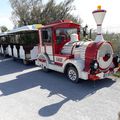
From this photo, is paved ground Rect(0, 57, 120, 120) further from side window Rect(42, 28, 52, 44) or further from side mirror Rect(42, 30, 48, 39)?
side mirror Rect(42, 30, 48, 39)

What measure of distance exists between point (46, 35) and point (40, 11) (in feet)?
49.9

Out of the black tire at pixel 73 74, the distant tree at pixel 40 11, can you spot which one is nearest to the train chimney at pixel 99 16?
the black tire at pixel 73 74

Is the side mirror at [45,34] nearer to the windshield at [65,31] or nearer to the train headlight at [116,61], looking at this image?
the windshield at [65,31]

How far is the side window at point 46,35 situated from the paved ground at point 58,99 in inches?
69.4

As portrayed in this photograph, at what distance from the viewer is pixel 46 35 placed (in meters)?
9.26

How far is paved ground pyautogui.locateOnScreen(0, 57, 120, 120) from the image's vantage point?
198 inches

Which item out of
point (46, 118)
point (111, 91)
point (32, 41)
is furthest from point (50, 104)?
point (32, 41)

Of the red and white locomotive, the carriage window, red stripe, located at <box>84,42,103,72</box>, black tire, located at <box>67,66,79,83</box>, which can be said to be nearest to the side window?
the red and white locomotive

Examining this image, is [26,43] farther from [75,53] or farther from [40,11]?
[40,11]

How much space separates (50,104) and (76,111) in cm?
94

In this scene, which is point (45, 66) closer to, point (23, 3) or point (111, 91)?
point (111, 91)

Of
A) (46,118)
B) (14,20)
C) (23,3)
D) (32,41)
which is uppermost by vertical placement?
(23,3)

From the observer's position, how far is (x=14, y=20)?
26406 millimetres

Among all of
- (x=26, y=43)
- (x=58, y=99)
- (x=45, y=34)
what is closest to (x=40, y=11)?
(x=26, y=43)
